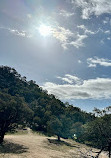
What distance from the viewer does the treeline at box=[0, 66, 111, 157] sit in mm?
36625

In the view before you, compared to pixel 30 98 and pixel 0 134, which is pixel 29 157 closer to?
pixel 0 134

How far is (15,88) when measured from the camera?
12081 cm

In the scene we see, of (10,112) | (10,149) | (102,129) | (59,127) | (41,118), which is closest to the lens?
(102,129)

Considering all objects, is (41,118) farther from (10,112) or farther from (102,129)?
(102,129)

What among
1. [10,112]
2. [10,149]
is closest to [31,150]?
[10,149]

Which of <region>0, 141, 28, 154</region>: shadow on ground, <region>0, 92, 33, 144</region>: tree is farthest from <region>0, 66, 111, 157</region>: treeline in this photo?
<region>0, 141, 28, 154</region>: shadow on ground

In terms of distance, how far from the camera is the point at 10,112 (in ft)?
125

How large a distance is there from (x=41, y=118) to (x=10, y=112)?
164 ft

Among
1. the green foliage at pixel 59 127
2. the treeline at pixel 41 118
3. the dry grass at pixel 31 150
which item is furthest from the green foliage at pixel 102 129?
the green foliage at pixel 59 127

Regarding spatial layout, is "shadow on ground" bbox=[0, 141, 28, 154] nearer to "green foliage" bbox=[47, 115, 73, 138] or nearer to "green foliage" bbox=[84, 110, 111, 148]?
"green foliage" bbox=[84, 110, 111, 148]

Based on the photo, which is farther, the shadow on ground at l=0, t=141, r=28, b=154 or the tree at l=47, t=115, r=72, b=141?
the tree at l=47, t=115, r=72, b=141

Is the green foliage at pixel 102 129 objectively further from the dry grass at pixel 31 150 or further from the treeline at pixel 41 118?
the dry grass at pixel 31 150

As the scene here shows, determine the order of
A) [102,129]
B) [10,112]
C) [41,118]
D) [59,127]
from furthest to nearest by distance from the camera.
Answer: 1. [41,118]
2. [59,127]
3. [10,112]
4. [102,129]

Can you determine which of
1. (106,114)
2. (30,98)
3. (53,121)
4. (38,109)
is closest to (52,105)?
(38,109)
